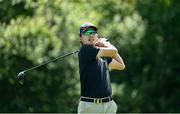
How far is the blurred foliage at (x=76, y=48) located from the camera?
15289 millimetres

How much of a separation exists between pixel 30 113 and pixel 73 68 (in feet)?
6.43

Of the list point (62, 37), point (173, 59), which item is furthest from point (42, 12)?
point (173, 59)

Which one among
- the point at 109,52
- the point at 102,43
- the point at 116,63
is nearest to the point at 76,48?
the point at 116,63

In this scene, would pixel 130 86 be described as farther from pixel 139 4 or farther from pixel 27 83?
pixel 27 83

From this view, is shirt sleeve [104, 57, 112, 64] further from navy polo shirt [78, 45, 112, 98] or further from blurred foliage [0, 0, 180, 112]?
blurred foliage [0, 0, 180, 112]

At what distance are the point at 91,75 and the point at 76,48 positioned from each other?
990 centimetres

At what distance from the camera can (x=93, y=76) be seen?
739 cm

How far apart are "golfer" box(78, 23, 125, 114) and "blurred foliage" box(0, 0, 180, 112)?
5.45 meters

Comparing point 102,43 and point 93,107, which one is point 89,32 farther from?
point 93,107

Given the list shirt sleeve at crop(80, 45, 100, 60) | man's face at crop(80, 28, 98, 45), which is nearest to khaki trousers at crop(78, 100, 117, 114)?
shirt sleeve at crop(80, 45, 100, 60)

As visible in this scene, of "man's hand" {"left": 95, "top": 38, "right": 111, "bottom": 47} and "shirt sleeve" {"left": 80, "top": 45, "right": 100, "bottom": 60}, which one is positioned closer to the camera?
"shirt sleeve" {"left": 80, "top": 45, "right": 100, "bottom": 60}

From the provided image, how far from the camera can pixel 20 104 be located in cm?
1616

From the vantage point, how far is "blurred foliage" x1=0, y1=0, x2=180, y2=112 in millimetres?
15289

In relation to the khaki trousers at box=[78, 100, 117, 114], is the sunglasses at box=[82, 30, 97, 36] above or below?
above
